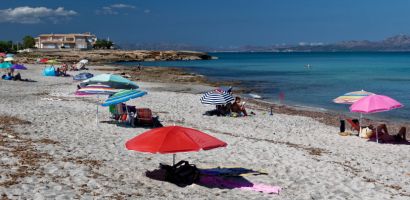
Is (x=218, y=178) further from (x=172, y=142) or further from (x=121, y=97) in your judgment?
(x=121, y=97)

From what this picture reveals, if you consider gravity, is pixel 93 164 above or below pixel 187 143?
below

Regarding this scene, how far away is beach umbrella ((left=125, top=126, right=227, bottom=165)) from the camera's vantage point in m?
9.55

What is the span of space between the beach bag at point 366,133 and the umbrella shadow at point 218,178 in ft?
28.0

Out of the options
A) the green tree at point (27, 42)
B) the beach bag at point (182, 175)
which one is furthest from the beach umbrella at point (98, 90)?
the green tree at point (27, 42)

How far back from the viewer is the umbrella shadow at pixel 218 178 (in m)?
10.7

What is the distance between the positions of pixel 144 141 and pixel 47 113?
36.8ft

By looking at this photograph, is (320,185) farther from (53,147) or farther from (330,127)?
(330,127)

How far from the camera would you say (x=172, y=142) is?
9.64 m

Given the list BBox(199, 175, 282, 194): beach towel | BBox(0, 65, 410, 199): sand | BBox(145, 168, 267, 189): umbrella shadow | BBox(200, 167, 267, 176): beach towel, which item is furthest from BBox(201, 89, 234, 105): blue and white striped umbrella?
BBox(199, 175, 282, 194): beach towel

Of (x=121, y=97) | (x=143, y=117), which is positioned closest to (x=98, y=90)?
(x=121, y=97)

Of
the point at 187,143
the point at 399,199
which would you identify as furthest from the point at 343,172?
the point at 187,143

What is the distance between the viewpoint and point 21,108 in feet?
68.5

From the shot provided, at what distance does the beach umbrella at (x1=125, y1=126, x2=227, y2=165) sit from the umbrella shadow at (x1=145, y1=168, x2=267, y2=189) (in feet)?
3.62

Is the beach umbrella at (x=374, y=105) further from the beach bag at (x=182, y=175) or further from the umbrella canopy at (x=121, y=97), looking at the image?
the beach bag at (x=182, y=175)
